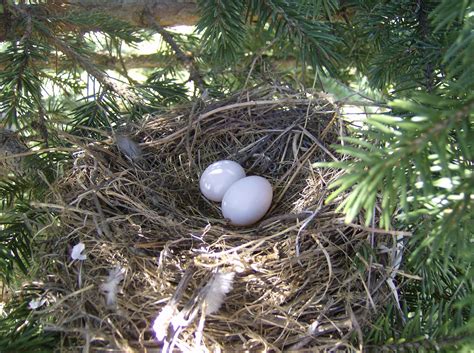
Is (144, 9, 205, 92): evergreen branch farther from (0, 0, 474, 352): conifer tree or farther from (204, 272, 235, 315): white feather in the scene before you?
(204, 272, 235, 315): white feather

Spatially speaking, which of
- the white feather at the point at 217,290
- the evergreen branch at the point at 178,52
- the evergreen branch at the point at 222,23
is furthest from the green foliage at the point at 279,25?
the white feather at the point at 217,290

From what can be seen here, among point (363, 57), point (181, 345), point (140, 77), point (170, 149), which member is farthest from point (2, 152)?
point (140, 77)

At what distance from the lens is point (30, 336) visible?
834mm

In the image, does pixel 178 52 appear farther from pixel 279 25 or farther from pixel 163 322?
pixel 163 322

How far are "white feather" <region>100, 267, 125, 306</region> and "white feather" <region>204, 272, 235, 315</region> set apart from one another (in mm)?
155

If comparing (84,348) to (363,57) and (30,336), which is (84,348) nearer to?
(30,336)

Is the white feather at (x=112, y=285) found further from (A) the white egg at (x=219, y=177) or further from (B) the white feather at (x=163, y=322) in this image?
(A) the white egg at (x=219, y=177)

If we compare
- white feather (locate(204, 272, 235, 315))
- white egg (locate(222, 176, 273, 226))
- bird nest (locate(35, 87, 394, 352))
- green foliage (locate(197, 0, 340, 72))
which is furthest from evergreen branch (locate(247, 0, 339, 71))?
white feather (locate(204, 272, 235, 315))

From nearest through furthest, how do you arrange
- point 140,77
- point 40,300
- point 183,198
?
point 40,300, point 183,198, point 140,77

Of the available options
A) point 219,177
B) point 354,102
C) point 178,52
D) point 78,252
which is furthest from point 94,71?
point 354,102

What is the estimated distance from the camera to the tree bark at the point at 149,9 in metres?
1.47

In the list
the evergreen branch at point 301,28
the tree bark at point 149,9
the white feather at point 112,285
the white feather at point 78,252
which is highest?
the tree bark at point 149,9

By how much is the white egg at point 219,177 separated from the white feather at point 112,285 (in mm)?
403

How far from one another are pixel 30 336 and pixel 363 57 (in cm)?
123
